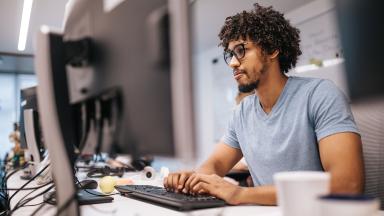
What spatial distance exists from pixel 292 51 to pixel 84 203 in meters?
1.07

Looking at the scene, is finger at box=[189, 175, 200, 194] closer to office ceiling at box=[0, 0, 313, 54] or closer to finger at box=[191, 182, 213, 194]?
finger at box=[191, 182, 213, 194]

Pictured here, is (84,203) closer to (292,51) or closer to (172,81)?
(172,81)

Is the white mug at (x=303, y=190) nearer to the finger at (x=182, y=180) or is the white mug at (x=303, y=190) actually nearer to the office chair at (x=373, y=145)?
the finger at (x=182, y=180)

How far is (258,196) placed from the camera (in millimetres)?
873

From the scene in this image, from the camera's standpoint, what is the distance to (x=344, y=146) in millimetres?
943

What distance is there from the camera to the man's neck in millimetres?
1324

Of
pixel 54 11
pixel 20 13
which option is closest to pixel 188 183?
pixel 54 11

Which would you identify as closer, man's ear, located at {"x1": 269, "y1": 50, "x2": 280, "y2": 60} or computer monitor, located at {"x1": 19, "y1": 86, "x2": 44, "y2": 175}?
man's ear, located at {"x1": 269, "y1": 50, "x2": 280, "y2": 60}

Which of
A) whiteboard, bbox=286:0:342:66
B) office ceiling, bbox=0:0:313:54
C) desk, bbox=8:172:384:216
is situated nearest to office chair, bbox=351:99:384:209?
desk, bbox=8:172:384:216

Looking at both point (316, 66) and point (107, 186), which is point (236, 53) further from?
point (316, 66)

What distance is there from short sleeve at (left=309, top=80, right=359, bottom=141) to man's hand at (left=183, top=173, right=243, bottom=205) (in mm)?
336

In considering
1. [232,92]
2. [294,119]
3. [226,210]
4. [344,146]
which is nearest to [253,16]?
[294,119]

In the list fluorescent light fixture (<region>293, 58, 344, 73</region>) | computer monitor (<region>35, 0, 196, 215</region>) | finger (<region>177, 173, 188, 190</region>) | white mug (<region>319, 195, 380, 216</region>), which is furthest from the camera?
fluorescent light fixture (<region>293, 58, 344, 73</region>)

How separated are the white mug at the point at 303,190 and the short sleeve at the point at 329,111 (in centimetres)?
51
